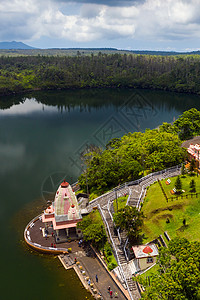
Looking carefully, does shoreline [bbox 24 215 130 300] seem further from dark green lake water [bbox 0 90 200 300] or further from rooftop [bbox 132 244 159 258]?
rooftop [bbox 132 244 159 258]

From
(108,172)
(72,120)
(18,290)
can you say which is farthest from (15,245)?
(72,120)

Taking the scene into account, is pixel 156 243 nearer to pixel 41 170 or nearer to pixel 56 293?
pixel 56 293

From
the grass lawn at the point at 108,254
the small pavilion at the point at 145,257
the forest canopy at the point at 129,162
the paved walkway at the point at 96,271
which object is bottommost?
the paved walkway at the point at 96,271

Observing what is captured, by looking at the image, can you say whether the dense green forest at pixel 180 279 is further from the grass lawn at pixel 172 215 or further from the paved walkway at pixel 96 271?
the paved walkway at pixel 96 271

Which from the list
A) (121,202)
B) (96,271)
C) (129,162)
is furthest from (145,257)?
(129,162)

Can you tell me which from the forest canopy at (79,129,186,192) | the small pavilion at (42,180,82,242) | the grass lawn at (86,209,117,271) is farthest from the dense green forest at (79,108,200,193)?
the grass lawn at (86,209,117,271)

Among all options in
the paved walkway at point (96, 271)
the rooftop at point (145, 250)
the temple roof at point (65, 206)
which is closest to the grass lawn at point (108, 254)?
the paved walkway at point (96, 271)
